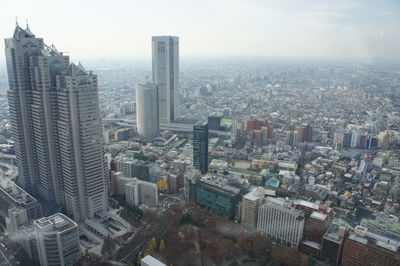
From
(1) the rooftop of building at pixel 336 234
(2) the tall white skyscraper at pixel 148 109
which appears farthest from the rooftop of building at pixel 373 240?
(2) the tall white skyscraper at pixel 148 109

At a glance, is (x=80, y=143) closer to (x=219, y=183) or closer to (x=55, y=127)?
(x=55, y=127)

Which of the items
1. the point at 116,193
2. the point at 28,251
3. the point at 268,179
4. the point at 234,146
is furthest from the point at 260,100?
the point at 28,251

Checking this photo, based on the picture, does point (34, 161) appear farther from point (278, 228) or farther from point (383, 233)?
point (383, 233)

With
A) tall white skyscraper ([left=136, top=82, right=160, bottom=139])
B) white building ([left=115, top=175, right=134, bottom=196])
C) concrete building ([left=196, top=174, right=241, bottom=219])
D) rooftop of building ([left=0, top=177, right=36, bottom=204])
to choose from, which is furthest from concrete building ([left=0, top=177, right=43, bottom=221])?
tall white skyscraper ([left=136, top=82, right=160, bottom=139])

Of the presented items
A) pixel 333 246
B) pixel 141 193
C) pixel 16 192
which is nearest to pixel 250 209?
pixel 333 246

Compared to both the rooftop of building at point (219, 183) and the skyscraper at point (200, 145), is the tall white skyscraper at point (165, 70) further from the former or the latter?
the rooftop of building at point (219, 183)

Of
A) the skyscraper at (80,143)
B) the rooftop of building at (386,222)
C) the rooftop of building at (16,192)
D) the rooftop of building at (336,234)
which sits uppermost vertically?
the skyscraper at (80,143)

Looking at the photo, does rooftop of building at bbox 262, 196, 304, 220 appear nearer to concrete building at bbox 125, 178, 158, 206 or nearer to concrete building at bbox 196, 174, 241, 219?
concrete building at bbox 196, 174, 241, 219
